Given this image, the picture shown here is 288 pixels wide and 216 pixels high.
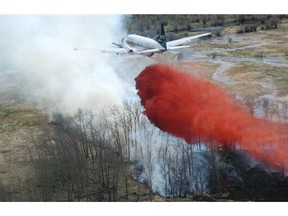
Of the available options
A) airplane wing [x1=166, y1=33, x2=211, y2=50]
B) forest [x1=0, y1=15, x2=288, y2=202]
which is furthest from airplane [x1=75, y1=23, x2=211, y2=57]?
forest [x1=0, y1=15, x2=288, y2=202]

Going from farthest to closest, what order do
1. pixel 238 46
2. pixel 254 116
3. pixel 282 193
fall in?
1. pixel 238 46
2. pixel 254 116
3. pixel 282 193

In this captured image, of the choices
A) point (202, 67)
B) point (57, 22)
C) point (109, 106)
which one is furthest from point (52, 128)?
point (202, 67)

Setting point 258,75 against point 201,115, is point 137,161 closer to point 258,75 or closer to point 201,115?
point 201,115

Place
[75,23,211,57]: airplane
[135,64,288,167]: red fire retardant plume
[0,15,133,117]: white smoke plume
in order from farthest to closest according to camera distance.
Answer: [0,15,133,117]: white smoke plume
[75,23,211,57]: airplane
[135,64,288,167]: red fire retardant plume

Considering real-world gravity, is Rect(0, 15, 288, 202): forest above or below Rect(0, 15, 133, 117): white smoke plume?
below

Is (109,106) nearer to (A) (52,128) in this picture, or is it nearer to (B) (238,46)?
(A) (52,128)

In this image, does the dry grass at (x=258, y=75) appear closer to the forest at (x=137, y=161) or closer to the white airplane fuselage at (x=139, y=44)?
the forest at (x=137, y=161)

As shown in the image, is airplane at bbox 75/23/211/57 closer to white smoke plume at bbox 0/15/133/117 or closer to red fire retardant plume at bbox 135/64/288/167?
white smoke plume at bbox 0/15/133/117
